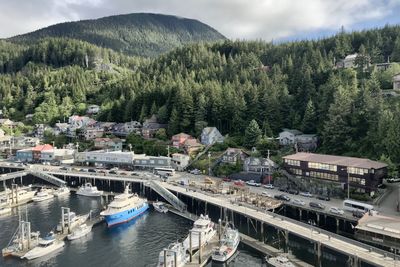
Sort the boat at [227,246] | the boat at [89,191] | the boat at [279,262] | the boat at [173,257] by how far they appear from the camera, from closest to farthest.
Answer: the boat at [173,257] → the boat at [279,262] → the boat at [227,246] → the boat at [89,191]

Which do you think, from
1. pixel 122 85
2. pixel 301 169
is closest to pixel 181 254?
pixel 301 169

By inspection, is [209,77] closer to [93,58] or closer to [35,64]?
[93,58]

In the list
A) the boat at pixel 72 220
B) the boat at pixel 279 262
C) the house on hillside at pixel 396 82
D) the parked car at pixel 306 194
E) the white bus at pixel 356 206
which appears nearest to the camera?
the boat at pixel 279 262

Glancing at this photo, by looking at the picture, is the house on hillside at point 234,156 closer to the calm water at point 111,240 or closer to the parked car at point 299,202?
the parked car at point 299,202

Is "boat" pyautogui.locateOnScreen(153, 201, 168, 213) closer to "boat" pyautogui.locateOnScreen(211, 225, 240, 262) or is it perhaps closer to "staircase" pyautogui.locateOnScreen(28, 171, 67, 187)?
"boat" pyautogui.locateOnScreen(211, 225, 240, 262)

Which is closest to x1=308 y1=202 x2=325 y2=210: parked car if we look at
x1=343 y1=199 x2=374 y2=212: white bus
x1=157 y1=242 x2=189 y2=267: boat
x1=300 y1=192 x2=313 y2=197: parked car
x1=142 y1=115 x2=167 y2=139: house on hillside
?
x1=343 y1=199 x2=374 y2=212: white bus

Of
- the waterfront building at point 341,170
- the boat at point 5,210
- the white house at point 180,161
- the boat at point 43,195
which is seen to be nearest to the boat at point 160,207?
the white house at point 180,161

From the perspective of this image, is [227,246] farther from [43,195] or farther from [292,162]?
[43,195]
